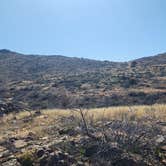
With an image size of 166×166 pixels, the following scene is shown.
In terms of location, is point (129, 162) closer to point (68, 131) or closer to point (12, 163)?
point (12, 163)

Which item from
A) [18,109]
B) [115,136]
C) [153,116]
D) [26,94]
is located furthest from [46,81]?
[115,136]

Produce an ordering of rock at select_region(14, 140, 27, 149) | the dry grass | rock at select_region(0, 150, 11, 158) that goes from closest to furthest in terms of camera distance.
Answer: rock at select_region(0, 150, 11, 158), rock at select_region(14, 140, 27, 149), the dry grass

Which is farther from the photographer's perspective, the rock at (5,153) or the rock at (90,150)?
the rock at (5,153)

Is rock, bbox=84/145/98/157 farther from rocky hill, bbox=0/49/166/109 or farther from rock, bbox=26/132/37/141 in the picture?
rocky hill, bbox=0/49/166/109

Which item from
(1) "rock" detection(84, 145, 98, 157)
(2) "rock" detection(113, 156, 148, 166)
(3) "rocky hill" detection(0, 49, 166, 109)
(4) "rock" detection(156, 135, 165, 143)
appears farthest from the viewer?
(3) "rocky hill" detection(0, 49, 166, 109)

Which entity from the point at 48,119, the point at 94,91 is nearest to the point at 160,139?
the point at 48,119

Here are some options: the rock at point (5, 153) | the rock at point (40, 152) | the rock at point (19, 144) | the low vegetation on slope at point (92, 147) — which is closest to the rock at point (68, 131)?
the low vegetation on slope at point (92, 147)

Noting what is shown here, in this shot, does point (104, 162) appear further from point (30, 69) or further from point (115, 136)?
point (30, 69)

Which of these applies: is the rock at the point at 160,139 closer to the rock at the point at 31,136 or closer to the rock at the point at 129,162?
the rock at the point at 129,162

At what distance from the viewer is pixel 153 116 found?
61.1ft

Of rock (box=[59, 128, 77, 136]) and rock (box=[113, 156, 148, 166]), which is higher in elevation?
rock (box=[59, 128, 77, 136])

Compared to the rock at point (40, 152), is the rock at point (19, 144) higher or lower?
lower

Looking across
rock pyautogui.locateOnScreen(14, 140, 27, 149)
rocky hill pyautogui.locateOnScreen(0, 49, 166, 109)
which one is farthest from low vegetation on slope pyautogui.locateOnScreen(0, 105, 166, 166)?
rocky hill pyautogui.locateOnScreen(0, 49, 166, 109)

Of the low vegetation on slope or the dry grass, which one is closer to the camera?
the low vegetation on slope
